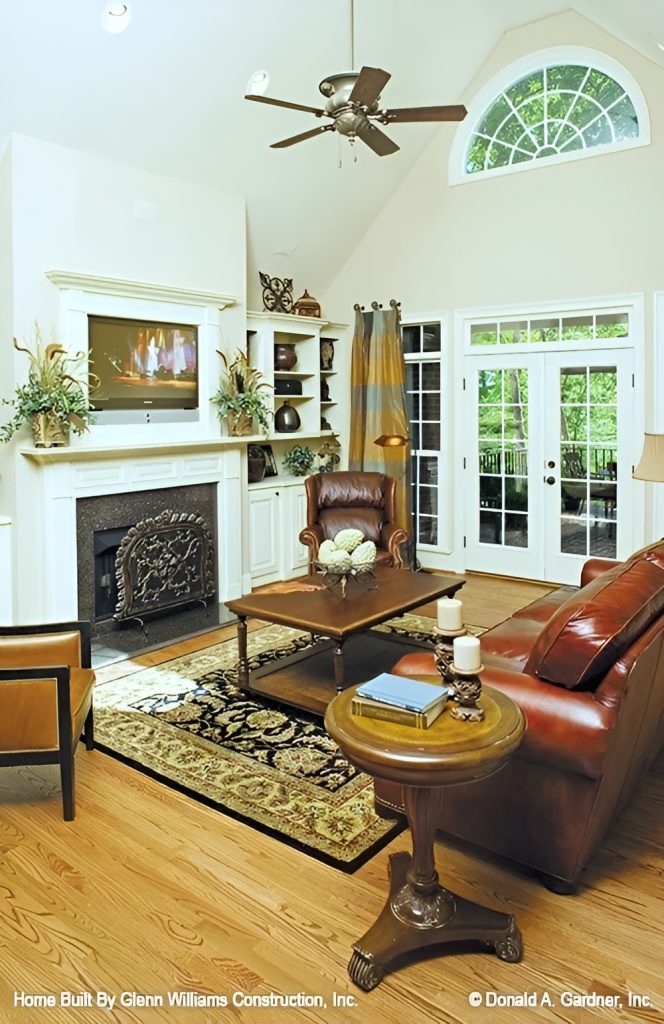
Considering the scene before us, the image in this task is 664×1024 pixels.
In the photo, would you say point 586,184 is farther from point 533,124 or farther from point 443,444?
point 443,444

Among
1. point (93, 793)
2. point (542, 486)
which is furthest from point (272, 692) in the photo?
point (542, 486)

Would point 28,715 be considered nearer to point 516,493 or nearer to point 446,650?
point 446,650

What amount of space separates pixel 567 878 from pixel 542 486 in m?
4.36

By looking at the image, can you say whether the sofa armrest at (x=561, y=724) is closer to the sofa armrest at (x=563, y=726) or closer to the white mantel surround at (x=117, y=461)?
the sofa armrest at (x=563, y=726)

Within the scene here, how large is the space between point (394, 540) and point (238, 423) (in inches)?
62.6

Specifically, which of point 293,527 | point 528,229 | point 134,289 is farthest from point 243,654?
point 528,229

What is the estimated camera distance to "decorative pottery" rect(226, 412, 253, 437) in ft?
19.3

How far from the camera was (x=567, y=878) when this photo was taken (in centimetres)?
230

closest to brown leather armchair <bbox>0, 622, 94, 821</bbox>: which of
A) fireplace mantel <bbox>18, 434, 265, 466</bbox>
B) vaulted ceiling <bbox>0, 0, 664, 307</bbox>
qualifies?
fireplace mantel <bbox>18, 434, 265, 466</bbox>

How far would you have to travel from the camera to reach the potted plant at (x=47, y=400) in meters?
4.47

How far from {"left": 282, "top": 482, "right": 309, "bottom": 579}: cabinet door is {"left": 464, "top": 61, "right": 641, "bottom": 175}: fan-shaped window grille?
317 cm

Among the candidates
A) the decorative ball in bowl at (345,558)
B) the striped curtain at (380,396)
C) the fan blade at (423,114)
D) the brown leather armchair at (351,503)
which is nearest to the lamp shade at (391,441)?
the striped curtain at (380,396)

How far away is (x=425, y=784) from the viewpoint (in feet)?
6.06

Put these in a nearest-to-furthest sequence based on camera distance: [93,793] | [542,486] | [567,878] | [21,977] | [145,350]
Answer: [21,977]
[567,878]
[93,793]
[145,350]
[542,486]
